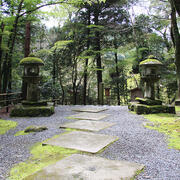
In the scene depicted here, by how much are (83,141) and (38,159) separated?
2.88 feet

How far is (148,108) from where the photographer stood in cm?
575

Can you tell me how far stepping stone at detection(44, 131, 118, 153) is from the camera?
2.61 meters

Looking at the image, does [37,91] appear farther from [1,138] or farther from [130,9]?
[130,9]

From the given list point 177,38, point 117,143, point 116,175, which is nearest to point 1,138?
point 117,143

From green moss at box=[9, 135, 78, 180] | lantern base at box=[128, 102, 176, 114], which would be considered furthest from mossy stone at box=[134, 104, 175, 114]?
green moss at box=[9, 135, 78, 180]

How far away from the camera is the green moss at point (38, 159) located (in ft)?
6.22

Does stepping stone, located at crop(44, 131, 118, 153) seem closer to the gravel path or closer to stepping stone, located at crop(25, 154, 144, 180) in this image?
the gravel path

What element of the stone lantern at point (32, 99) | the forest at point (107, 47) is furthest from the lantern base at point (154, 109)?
the forest at point (107, 47)

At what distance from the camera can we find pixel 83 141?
292cm

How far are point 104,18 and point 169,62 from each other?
5.31m

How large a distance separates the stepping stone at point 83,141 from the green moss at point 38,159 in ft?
0.49

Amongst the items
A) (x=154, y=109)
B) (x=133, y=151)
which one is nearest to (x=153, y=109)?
(x=154, y=109)

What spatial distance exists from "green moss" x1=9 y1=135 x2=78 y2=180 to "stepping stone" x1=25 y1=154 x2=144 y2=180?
0.14 metres

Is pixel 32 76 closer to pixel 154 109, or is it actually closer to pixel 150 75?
pixel 150 75
